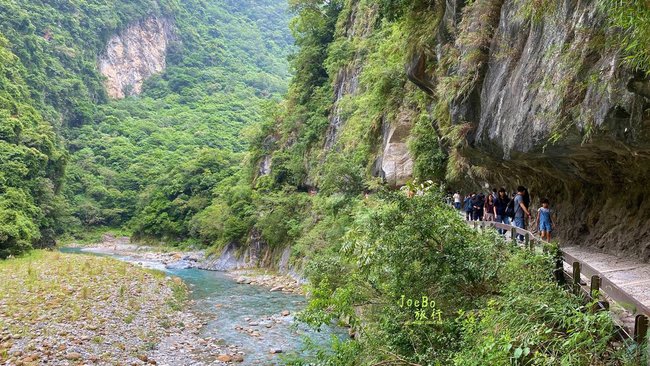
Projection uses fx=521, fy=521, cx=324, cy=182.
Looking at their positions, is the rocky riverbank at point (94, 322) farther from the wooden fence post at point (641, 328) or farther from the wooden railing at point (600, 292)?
the wooden fence post at point (641, 328)

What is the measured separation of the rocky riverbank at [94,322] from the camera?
15008 mm

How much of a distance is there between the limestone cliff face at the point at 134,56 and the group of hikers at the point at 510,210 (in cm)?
10684

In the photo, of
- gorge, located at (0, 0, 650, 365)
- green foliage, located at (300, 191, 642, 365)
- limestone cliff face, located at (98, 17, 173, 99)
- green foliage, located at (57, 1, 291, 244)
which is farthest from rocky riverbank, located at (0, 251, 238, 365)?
limestone cliff face, located at (98, 17, 173, 99)

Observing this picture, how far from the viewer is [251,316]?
74.5 feet

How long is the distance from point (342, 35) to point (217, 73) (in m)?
92.0

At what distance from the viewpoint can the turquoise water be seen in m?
17.5

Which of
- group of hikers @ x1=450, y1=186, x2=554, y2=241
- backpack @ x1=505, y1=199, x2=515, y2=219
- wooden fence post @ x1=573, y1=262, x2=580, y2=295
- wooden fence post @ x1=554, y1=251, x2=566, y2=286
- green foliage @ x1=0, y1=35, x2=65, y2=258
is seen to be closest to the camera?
wooden fence post @ x1=573, y1=262, x2=580, y2=295

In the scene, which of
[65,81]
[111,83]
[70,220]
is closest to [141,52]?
[111,83]

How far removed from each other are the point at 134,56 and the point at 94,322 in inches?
4459

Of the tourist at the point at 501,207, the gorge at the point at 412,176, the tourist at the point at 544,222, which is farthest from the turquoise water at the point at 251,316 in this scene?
the tourist at the point at 501,207

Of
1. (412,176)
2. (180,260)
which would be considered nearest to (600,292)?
(412,176)

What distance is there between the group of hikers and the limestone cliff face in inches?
4206

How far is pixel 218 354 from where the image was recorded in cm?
1670

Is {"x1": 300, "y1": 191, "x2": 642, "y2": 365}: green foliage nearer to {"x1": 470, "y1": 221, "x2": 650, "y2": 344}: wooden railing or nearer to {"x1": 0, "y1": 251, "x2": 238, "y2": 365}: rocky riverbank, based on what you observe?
{"x1": 470, "y1": 221, "x2": 650, "y2": 344}: wooden railing
